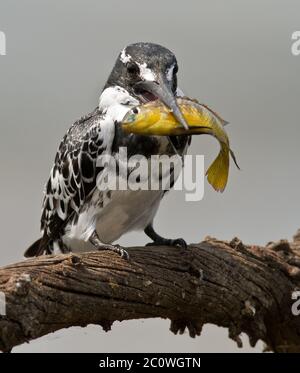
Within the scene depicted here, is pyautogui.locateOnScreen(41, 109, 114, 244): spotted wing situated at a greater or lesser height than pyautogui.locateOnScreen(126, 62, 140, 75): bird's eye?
lesser

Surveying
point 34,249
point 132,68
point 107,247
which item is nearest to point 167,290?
point 107,247

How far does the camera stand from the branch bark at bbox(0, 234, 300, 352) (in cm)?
259

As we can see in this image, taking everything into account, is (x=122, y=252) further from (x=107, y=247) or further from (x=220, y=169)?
(x=220, y=169)

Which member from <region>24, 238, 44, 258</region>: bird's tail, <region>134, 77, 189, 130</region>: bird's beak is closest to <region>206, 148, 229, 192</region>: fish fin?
<region>134, 77, 189, 130</region>: bird's beak

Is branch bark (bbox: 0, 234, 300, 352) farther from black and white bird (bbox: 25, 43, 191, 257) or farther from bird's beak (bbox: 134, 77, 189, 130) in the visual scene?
bird's beak (bbox: 134, 77, 189, 130)

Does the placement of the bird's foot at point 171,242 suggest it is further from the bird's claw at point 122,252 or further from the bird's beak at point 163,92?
the bird's beak at point 163,92

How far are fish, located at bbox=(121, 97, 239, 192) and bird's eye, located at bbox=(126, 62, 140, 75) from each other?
0.30 meters

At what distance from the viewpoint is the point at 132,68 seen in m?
3.45

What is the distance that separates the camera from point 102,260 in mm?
2922

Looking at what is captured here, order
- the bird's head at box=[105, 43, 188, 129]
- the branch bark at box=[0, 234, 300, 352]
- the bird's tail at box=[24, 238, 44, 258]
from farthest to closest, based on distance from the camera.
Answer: the bird's tail at box=[24, 238, 44, 258] < the bird's head at box=[105, 43, 188, 129] < the branch bark at box=[0, 234, 300, 352]

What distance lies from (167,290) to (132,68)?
0.92m

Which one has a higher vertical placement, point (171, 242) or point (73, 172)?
point (73, 172)
